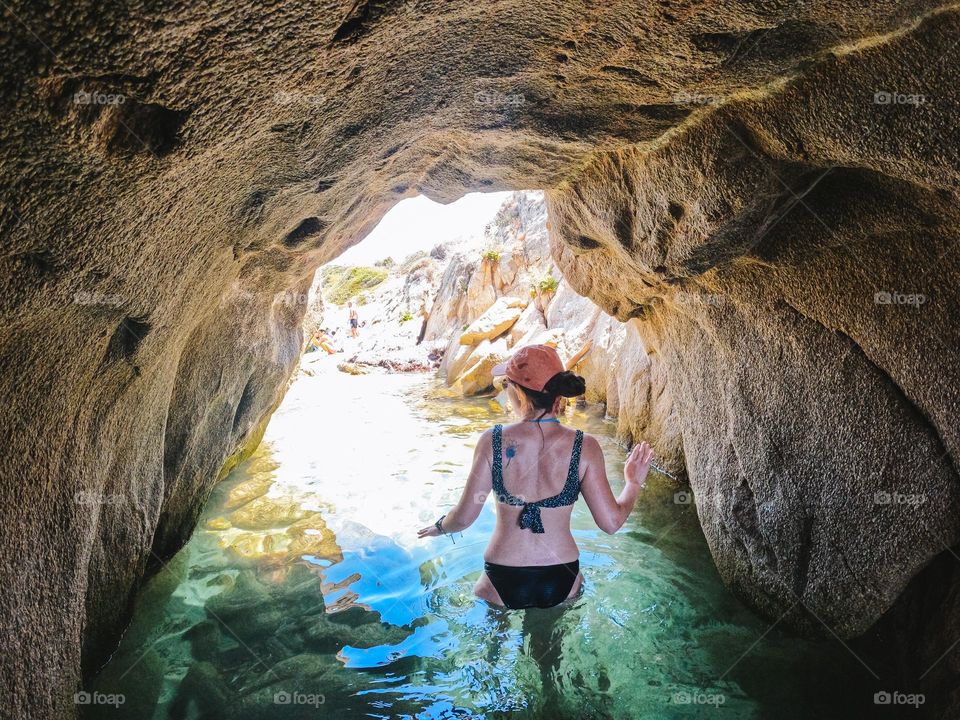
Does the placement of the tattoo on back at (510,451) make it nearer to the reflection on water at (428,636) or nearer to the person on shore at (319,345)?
the reflection on water at (428,636)

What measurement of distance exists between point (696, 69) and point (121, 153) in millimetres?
2535

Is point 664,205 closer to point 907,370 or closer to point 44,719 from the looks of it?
point 907,370

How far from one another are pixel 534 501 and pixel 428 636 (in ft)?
5.54

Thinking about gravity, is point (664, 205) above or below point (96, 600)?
above

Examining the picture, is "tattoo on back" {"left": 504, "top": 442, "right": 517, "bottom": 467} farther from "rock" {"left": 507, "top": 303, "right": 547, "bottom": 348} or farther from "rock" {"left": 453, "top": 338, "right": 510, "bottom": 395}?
"rock" {"left": 507, "top": 303, "right": 547, "bottom": 348}

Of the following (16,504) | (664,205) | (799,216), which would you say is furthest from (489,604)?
(799,216)

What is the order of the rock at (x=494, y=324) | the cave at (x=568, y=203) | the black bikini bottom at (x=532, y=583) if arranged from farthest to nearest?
the rock at (x=494, y=324), the black bikini bottom at (x=532, y=583), the cave at (x=568, y=203)

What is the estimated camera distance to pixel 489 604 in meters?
4.00

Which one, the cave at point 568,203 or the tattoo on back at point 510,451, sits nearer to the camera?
the cave at point 568,203

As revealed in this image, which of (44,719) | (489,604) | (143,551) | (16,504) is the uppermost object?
(16,504)

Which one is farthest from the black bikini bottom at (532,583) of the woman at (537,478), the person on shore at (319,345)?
the person on shore at (319,345)

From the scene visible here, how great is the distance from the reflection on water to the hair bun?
1.72 metres

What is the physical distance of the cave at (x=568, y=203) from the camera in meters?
1.96

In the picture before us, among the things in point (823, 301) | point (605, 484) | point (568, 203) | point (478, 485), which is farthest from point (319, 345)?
point (823, 301)
